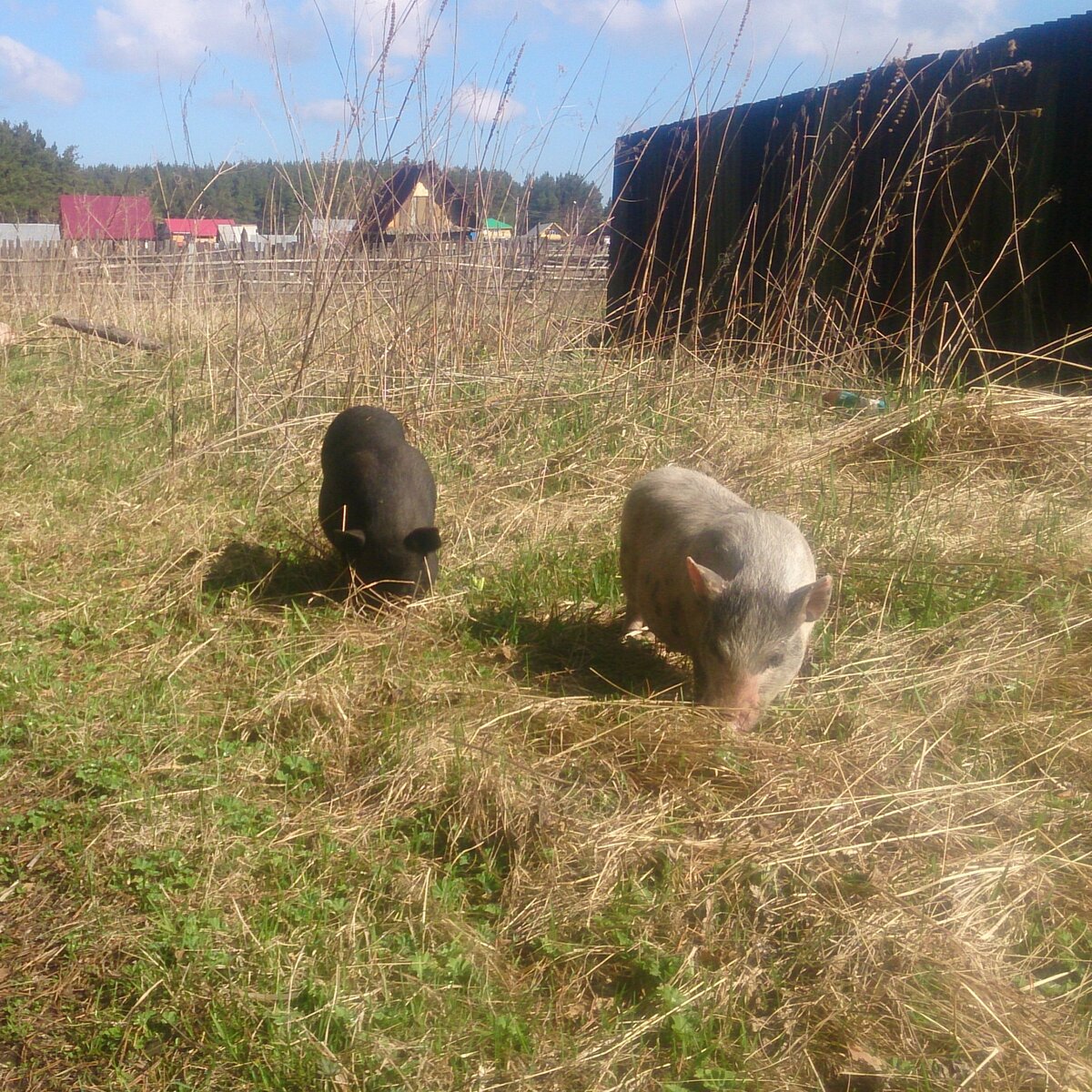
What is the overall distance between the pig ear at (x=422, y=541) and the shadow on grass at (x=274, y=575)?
1.51 ft

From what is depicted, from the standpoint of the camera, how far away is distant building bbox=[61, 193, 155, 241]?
9.58 metres

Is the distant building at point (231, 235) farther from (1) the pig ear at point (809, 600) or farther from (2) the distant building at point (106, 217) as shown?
(1) the pig ear at point (809, 600)

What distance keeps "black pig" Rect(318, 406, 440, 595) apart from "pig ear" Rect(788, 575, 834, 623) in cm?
151

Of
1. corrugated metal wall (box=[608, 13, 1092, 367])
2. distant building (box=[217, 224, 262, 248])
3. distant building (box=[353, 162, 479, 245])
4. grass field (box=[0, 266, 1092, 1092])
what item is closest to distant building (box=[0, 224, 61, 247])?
distant building (box=[217, 224, 262, 248])

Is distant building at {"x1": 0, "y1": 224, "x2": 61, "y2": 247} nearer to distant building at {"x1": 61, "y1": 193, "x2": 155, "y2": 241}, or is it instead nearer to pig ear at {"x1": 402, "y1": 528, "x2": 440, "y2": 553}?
distant building at {"x1": 61, "y1": 193, "x2": 155, "y2": 241}

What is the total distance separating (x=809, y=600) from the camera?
350cm

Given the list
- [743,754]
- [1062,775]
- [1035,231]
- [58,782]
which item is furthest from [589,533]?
[1035,231]

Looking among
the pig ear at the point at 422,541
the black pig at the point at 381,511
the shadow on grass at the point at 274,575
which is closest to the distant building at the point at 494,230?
the black pig at the point at 381,511

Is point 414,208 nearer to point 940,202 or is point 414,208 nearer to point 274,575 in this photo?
point 274,575

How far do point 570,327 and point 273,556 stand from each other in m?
3.63

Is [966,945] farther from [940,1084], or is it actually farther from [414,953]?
[414,953]

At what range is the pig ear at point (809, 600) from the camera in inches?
135

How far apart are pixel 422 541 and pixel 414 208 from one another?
135 inches

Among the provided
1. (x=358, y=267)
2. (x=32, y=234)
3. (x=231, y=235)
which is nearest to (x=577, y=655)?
(x=358, y=267)
